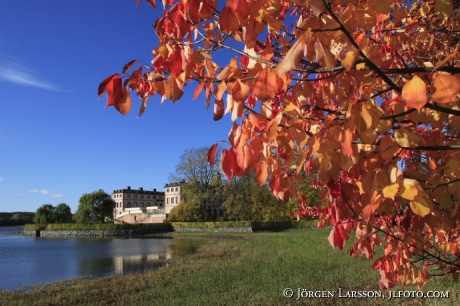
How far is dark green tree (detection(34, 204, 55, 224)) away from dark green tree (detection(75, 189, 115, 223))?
524 cm

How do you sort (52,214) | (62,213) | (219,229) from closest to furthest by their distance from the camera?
(219,229) → (52,214) → (62,213)

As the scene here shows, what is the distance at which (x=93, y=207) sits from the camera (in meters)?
68.0

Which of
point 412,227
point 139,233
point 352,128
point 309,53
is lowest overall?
point 139,233

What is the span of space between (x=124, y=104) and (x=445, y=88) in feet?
4.16

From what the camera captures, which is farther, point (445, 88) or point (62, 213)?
point (62, 213)

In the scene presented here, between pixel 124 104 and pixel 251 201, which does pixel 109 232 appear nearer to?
pixel 251 201

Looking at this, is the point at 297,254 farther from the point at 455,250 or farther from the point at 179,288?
the point at 455,250

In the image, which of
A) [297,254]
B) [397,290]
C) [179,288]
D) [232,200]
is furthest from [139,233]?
[397,290]

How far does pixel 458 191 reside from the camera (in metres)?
1.64

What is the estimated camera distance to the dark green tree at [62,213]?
71.2 metres

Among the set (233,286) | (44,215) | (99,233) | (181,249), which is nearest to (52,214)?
(44,215)

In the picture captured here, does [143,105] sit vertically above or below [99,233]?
above

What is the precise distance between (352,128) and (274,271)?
409 inches

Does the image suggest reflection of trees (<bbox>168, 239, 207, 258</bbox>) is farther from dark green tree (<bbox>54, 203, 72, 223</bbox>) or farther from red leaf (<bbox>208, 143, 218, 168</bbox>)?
dark green tree (<bbox>54, 203, 72, 223</bbox>)
